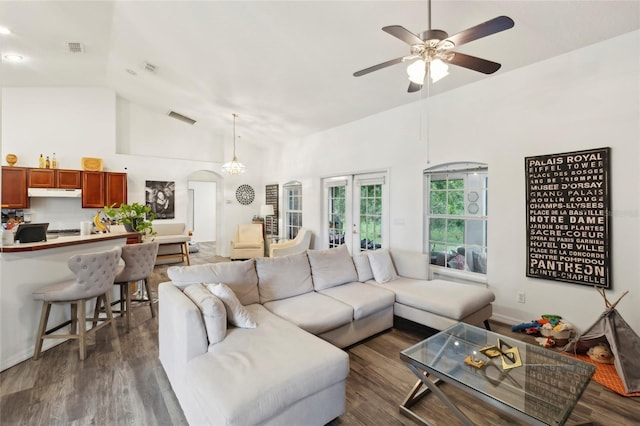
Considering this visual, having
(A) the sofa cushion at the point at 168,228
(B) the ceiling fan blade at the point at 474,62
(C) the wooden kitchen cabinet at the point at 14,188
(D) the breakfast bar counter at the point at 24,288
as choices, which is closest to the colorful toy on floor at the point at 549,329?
(B) the ceiling fan blade at the point at 474,62

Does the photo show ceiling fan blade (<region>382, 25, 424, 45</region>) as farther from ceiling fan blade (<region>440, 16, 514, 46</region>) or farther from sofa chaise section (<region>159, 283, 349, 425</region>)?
sofa chaise section (<region>159, 283, 349, 425</region>)

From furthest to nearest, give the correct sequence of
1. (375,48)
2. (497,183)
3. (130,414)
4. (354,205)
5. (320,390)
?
(354,205) → (497,183) → (375,48) → (130,414) → (320,390)

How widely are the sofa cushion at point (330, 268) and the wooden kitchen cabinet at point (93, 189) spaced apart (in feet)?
17.5

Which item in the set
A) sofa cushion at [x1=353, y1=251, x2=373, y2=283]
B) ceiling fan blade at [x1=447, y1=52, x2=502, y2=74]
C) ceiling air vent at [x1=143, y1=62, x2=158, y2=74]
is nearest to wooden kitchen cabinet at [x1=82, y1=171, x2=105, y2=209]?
ceiling air vent at [x1=143, y1=62, x2=158, y2=74]

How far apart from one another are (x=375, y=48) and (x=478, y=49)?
1.07 m

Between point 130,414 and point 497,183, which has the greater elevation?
point 497,183

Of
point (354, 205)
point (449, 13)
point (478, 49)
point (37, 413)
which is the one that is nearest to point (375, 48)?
point (449, 13)

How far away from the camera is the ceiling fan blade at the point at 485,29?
1.64m

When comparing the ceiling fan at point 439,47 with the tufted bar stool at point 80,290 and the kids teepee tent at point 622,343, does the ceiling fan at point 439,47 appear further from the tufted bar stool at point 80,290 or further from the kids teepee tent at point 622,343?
the tufted bar stool at point 80,290

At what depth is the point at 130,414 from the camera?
1926 millimetres

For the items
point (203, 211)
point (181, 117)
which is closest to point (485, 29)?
point (181, 117)

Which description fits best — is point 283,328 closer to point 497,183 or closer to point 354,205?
point 497,183

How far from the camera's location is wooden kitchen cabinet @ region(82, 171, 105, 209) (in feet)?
19.5

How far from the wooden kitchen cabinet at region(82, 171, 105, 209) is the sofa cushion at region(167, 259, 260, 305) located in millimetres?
4891
